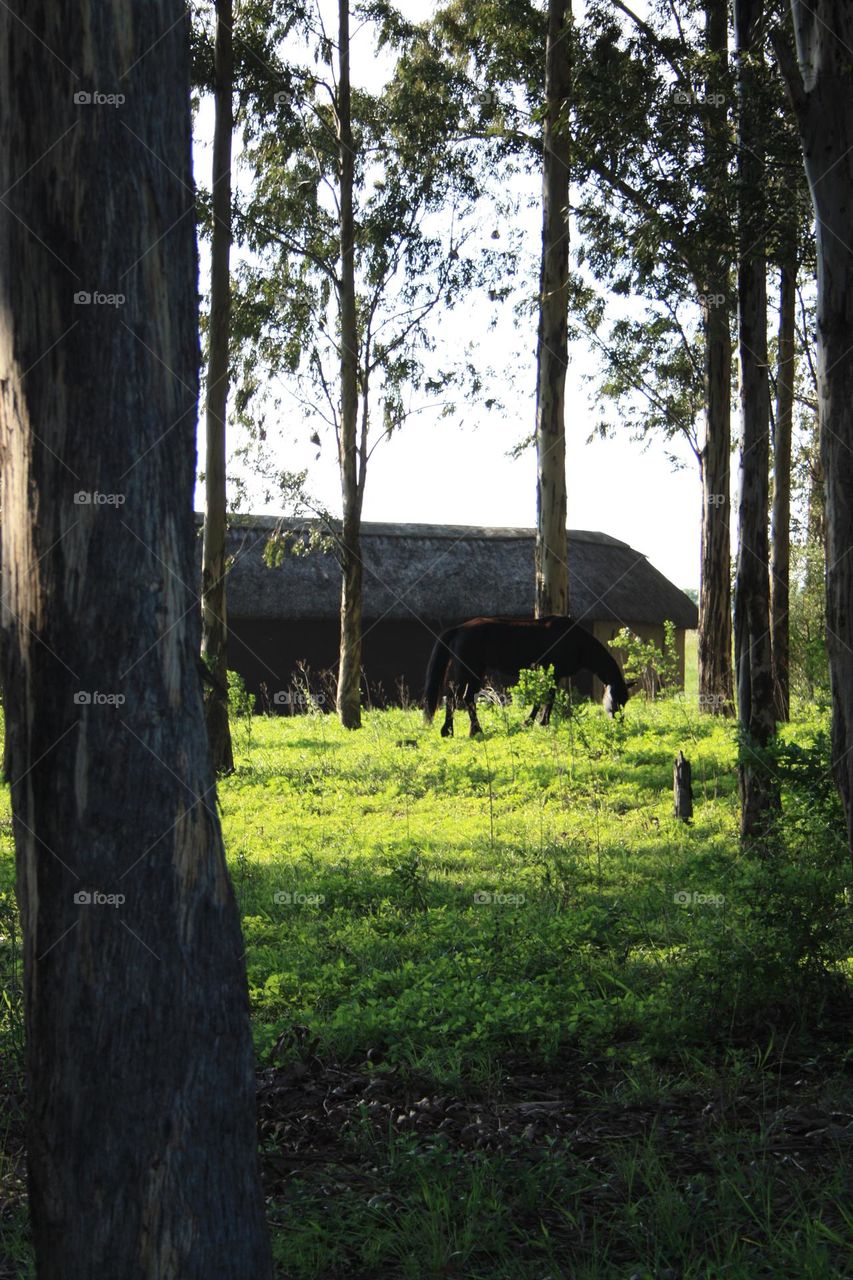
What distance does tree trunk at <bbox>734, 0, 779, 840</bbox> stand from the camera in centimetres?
914

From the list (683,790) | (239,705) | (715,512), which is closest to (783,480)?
(715,512)

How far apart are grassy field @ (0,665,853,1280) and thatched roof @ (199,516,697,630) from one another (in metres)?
18.6

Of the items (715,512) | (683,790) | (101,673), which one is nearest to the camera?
(101,673)

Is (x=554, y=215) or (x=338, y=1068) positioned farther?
(x=554, y=215)

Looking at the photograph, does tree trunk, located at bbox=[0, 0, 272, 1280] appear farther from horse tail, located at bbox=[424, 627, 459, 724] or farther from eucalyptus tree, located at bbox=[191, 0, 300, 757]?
horse tail, located at bbox=[424, 627, 459, 724]

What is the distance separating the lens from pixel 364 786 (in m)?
13.3

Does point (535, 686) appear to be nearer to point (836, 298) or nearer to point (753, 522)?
point (753, 522)

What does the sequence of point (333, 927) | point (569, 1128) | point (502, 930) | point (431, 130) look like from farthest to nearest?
1. point (431, 130)
2. point (333, 927)
3. point (502, 930)
4. point (569, 1128)

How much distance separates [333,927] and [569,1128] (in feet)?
10.9

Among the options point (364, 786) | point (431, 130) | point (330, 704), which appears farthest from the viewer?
point (330, 704)

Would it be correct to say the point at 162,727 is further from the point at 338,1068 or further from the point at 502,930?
the point at 502,930

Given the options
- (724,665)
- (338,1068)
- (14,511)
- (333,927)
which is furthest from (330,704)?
(14,511)

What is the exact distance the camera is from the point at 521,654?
57.7ft

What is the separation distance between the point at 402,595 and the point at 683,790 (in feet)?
62.7
